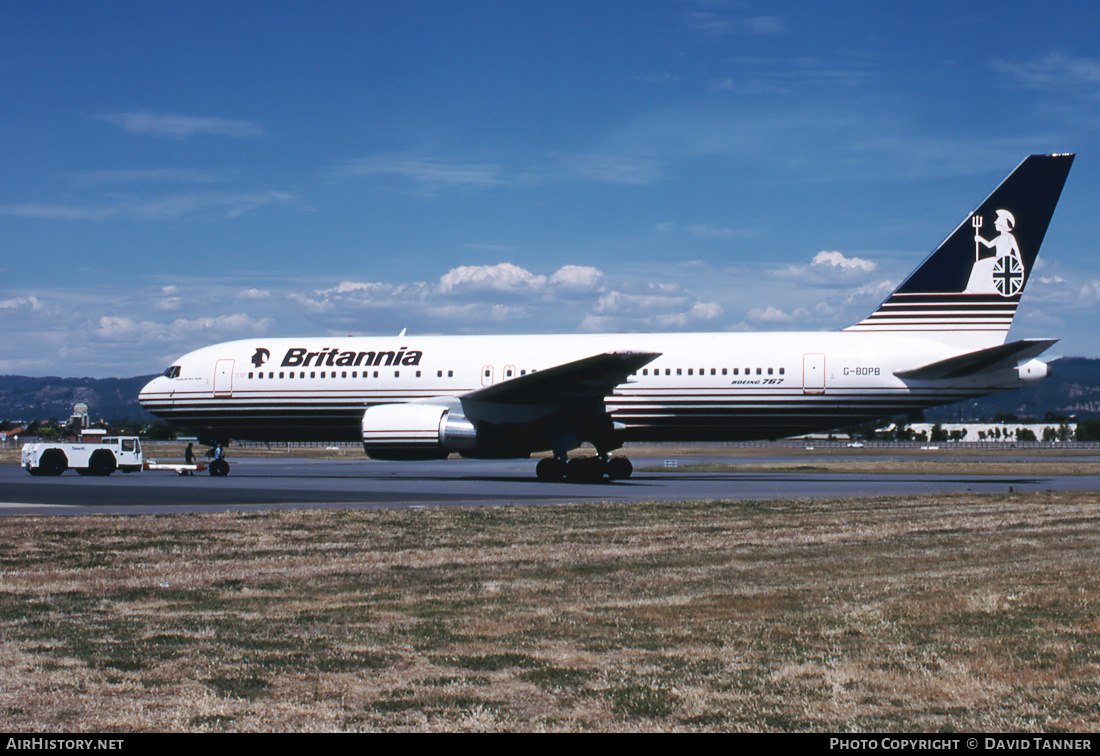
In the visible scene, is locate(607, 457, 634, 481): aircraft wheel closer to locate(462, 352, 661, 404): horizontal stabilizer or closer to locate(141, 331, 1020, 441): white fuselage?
locate(141, 331, 1020, 441): white fuselage

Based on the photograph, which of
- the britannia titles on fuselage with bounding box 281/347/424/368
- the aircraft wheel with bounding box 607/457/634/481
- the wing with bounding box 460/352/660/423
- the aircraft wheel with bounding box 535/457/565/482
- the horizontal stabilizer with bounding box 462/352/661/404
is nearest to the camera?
the horizontal stabilizer with bounding box 462/352/661/404

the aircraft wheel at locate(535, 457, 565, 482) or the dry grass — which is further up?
the aircraft wheel at locate(535, 457, 565, 482)

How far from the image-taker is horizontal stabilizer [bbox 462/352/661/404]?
82.8ft

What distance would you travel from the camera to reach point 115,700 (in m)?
5.50

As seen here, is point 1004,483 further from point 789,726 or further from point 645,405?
point 789,726

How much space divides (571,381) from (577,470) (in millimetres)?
2724

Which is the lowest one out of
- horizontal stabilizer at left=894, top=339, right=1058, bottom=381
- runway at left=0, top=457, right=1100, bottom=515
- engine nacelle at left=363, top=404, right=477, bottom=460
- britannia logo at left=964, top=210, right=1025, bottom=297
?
runway at left=0, top=457, right=1100, bottom=515

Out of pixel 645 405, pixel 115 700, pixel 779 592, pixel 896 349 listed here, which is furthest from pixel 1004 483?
pixel 115 700

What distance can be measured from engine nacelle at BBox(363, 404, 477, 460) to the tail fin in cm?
1353

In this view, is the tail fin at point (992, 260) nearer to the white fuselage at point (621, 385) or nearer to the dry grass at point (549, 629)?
the white fuselage at point (621, 385)

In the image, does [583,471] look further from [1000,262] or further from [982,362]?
[1000,262]

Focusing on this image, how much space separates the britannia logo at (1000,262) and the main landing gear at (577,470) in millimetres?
11853

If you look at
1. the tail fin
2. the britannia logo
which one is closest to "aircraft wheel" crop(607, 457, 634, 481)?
the tail fin

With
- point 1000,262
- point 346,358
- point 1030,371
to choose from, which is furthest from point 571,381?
point 1000,262
